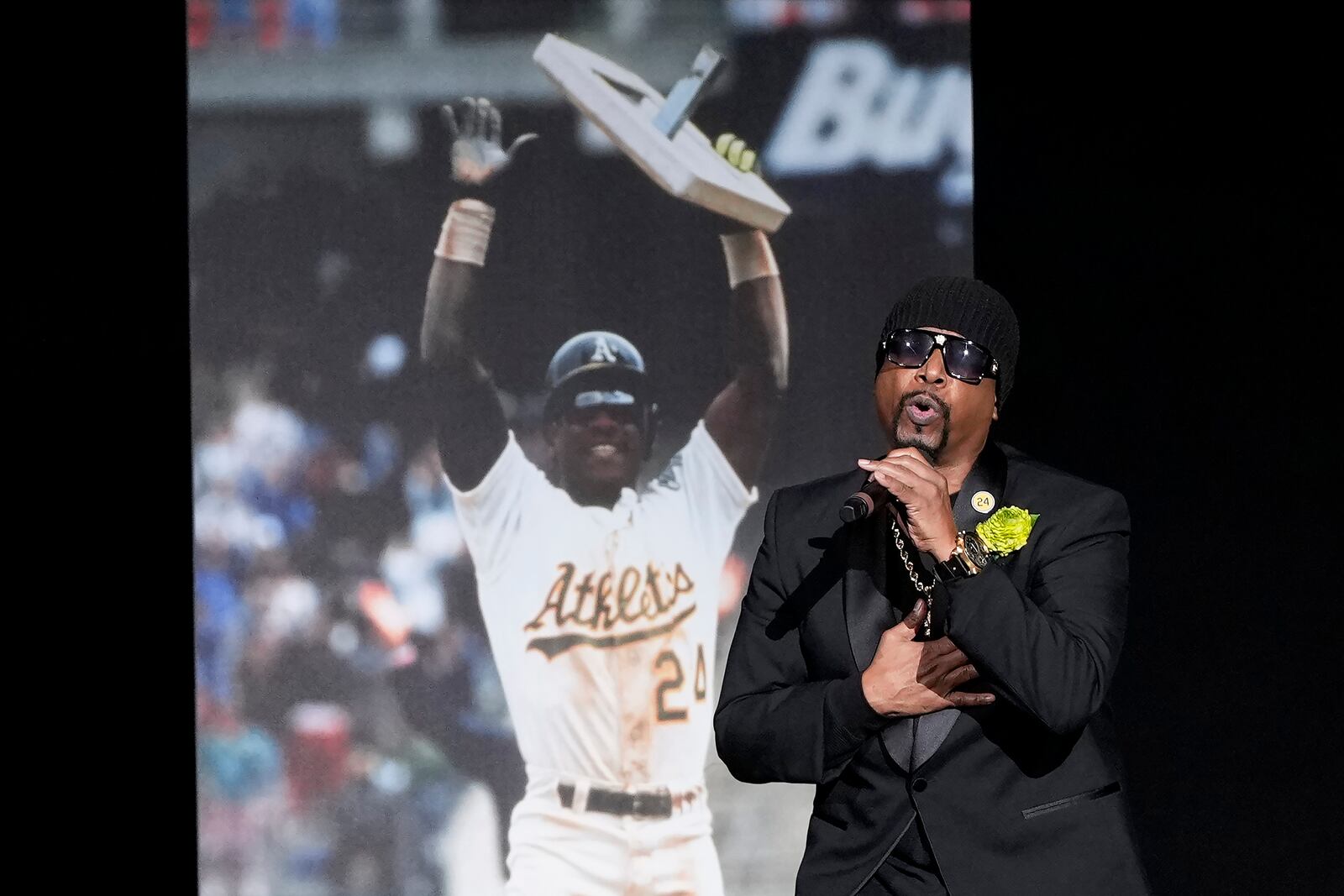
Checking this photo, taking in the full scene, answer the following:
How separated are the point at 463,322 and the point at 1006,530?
6.39 feet

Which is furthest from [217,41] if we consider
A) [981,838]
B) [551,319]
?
[981,838]

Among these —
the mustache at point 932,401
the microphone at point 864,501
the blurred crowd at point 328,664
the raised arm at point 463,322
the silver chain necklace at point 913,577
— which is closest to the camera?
the microphone at point 864,501

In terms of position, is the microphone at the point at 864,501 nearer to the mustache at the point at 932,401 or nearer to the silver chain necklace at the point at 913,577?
the silver chain necklace at the point at 913,577

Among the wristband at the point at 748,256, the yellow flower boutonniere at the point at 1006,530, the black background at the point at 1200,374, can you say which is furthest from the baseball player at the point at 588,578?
→ the yellow flower boutonniere at the point at 1006,530

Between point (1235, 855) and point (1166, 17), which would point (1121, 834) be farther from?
point (1166, 17)

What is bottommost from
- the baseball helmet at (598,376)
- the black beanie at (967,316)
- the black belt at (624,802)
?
the black belt at (624,802)

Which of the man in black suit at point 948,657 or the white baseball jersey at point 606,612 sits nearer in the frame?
the man in black suit at point 948,657

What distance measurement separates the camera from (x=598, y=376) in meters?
3.55

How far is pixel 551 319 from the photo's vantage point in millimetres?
3527

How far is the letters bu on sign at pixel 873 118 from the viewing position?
→ 371cm

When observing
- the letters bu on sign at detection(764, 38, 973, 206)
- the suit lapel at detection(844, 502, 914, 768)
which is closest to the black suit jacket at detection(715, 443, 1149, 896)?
the suit lapel at detection(844, 502, 914, 768)

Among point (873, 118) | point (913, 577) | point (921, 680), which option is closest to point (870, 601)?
point (913, 577)

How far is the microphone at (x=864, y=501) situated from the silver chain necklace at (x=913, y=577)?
30mm

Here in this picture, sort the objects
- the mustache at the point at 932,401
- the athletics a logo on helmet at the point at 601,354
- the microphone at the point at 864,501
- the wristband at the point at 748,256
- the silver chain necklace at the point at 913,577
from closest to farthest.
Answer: the microphone at the point at 864,501
the silver chain necklace at the point at 913,577
the mustache at the point at 932,401
the athletics a logo on helmet at the point at 601,354
the wristband at the point at 748,256
